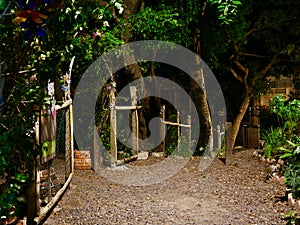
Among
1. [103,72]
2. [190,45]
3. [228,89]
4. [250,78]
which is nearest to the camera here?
[103,72]

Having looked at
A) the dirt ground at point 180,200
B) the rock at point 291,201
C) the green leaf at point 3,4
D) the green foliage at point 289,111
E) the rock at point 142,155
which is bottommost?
the dirt ground at point 180,200

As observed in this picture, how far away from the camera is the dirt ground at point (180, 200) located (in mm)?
5016

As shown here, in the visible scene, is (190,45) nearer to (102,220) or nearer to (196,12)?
(196,12)

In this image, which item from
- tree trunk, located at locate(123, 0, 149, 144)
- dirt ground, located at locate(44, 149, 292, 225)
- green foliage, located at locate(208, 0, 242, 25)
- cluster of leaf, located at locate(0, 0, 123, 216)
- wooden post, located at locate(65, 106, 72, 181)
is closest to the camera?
cluster of leaf, located at locate(0, 0, 123, 216)

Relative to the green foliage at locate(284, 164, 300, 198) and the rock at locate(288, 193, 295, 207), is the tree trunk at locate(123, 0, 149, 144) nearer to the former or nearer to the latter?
the green foliage at locate(284, 164, 300, 198)

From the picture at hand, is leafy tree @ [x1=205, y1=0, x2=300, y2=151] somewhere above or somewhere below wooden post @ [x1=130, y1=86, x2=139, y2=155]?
above

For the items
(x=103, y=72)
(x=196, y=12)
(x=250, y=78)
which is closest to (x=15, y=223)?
(x=103, y=72)

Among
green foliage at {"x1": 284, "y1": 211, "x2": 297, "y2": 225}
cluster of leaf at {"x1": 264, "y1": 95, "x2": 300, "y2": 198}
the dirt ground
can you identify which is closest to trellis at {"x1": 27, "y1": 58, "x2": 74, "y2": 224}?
the dirt ground

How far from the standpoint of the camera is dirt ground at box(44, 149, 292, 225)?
5.02 m

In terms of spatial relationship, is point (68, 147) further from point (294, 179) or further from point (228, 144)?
point (228, 144)

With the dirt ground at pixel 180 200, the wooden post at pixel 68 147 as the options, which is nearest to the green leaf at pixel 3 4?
the dirt ground at pixel 180 200

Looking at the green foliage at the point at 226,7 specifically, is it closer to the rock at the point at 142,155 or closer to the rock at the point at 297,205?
the rock at the point at 297,205

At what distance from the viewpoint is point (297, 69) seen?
1185cm

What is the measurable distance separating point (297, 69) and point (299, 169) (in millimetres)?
7301
